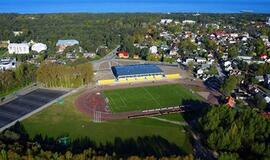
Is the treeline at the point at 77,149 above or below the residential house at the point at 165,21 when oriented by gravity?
below

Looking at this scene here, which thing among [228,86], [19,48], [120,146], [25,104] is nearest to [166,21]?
[19,48]

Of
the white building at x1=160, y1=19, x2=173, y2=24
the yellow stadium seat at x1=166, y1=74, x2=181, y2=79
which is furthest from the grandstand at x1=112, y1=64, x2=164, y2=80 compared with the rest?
the white building at x1=160, y1=19, x2=173, y2=24

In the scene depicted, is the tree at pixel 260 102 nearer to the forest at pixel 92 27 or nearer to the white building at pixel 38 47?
the forest at pixel 92 27

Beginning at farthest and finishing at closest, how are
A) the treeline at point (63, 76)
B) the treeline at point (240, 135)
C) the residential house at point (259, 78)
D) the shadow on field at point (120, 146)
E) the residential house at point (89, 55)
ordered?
1. the residential house at point (89, 55)
2. the residential house at point (259, 78)
3. the treeline at point (63, 76)
4. the shadow on field at point (120, 146)
5. the treeline at point (240, 135)

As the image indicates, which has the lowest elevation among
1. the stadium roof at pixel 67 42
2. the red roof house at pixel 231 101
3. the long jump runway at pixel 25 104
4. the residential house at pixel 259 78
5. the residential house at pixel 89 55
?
the long jump runway at pixel 25 104

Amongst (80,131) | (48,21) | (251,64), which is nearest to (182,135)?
(80,131)

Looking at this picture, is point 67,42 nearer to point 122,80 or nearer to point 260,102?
point 122,80

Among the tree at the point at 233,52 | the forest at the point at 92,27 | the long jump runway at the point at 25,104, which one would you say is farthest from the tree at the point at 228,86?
the forest at the point at 92,27
